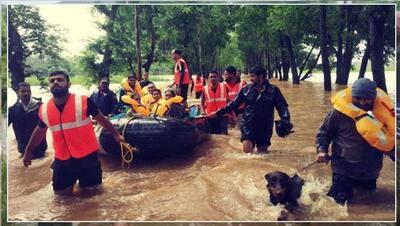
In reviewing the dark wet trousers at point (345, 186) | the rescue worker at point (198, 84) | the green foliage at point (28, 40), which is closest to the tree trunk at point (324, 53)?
the dark wet trousers at point (345, 186)

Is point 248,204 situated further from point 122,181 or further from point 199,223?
point 122,181

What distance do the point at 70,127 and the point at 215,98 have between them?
201cm

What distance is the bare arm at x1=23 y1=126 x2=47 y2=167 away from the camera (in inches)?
226

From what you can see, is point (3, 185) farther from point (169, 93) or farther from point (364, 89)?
point (364, 89)

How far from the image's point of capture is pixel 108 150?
600 cm

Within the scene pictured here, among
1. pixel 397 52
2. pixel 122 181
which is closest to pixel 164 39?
pixel 122 181

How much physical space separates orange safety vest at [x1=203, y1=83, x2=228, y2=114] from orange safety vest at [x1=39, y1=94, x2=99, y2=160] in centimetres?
165

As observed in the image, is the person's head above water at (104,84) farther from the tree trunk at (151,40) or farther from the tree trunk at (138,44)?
the tree trunk at (151,40)

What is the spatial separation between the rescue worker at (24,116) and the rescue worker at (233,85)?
8.21 ft

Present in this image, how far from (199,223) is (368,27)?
11.0ft

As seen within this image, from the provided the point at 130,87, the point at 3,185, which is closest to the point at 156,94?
the point at 130,87

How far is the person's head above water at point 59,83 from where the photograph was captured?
5.59m

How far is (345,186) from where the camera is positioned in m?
5.64

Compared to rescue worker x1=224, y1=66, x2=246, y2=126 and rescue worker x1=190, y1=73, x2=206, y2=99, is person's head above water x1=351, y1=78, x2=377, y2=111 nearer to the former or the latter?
rescue worker x1=224, y1=66, x2=246, y2=126
